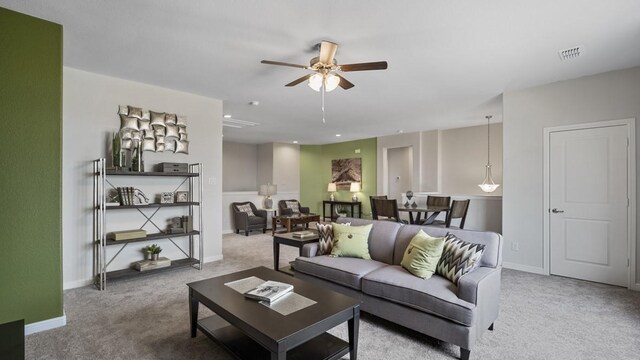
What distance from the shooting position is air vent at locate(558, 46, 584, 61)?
309 centimetres

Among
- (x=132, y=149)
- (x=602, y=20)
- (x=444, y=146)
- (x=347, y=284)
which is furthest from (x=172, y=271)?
(x=444, y=146)

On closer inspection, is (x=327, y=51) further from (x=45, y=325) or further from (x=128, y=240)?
(x=45, y=325)

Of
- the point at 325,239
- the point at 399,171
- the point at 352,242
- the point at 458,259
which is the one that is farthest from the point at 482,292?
the point at 399,171

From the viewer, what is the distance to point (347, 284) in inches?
111

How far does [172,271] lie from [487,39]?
457cm

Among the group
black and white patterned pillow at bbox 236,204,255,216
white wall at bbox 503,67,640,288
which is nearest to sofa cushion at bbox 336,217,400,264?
white wall at bbox 503,67,640,288

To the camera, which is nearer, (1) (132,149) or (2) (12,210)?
(2) (12,210)

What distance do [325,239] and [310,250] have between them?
8.1 inches

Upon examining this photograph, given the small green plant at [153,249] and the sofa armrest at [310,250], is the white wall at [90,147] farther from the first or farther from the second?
the sofa armrest at [310,250]

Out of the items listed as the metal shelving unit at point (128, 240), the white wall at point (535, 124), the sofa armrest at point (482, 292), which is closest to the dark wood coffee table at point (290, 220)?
the metal shelving unit at point (128, 240)

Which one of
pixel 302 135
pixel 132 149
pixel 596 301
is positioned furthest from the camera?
pixel 302 135

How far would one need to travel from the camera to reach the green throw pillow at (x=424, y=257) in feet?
8.47

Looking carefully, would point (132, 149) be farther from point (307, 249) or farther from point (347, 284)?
point (347, 284)

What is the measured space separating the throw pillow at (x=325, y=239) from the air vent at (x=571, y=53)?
9.26 ft
